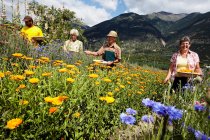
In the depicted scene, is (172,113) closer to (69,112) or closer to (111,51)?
(69,112)

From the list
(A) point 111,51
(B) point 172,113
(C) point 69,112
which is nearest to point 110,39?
(A) point 111,51

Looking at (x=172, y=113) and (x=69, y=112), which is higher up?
(x=172, y=113)

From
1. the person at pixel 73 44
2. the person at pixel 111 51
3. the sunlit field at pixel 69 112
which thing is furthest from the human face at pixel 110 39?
the sunlit field at pixel 69 112

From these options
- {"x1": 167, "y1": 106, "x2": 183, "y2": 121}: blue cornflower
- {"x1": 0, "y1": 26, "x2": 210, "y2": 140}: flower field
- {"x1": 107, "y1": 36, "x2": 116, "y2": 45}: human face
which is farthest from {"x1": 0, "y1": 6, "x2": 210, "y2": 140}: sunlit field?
{"x1": 107, "y1": 36, "x2": 116, "y2": 45}: human face

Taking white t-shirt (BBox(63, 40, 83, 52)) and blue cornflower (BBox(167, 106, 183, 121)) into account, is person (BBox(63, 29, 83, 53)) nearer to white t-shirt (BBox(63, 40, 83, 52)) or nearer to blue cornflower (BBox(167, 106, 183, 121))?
white t-shirt (BBox(63, 40, 83, 52))

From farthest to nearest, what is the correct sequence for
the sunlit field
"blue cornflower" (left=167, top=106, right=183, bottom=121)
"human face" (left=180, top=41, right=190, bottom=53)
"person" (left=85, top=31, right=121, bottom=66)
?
"person" (left=85, top=31, right=121, bottom=66) < "human face" (left=180, top=41, right=190, bottom=53) < the sunlit field < "blue cornflower" (left=167, top=106, right=183, bottom=121)

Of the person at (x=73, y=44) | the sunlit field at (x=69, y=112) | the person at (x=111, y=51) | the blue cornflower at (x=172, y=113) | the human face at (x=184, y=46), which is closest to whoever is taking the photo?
the blue cornflower at (x=172, y=113)

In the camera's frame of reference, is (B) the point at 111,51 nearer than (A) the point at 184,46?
No

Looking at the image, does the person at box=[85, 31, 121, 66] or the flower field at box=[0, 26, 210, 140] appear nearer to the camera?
the flower field at box=[0, 26, 210, 140]

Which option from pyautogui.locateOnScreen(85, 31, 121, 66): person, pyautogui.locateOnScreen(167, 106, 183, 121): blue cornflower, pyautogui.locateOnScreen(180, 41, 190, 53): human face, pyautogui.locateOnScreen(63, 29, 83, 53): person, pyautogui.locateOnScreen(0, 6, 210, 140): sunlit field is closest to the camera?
pyautogui.locateOnScreen(167, 106, 183, 121): blue cornflower

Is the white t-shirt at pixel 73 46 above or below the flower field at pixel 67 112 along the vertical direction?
above

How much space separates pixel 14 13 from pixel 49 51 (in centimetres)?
263

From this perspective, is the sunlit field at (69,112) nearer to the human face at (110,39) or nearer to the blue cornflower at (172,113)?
the blue cornflower at (172,113)

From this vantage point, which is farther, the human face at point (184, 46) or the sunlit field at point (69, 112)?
the human face at point (184, 46)
